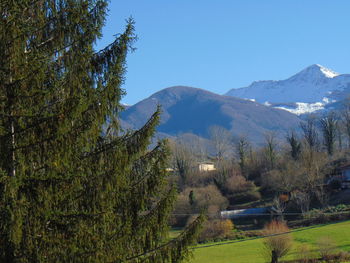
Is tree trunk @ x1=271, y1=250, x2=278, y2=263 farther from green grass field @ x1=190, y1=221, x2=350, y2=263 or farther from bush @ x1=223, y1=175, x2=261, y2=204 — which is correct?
bush @ x1=223, y1=175, x2=261, y2=204

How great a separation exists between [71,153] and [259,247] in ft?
110

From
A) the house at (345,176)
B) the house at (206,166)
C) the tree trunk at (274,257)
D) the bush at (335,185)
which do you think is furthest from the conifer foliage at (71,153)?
the house at (206,166)

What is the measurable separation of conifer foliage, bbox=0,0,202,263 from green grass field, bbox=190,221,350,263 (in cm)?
2599

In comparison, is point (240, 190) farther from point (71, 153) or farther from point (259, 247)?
point (71, 153)

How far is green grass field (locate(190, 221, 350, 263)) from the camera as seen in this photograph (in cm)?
→ 3525

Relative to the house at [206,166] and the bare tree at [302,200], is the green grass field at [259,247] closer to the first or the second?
the bare tree at [302,200]

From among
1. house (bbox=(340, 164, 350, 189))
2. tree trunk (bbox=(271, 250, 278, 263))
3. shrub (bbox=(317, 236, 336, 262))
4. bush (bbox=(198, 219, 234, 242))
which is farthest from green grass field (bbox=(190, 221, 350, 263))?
house (bbox=(340, 164, 350, 189))

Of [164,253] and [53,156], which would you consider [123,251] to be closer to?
[164,253]

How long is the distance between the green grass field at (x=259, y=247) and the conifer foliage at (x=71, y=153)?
25994mm

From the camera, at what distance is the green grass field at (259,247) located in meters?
35.2

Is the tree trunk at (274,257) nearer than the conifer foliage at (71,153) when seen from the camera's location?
No

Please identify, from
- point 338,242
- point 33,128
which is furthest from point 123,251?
point 338,242

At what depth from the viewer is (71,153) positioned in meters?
7.79

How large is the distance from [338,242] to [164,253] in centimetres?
3016
